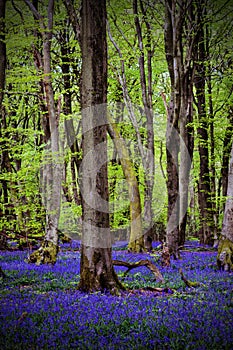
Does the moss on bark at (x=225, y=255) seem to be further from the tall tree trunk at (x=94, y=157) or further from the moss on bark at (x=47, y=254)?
the moss on bark at (x=47, y=254)

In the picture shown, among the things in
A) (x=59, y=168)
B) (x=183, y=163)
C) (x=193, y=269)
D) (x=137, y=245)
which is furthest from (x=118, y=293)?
(x=183, y=163)

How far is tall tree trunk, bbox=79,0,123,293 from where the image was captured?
785 centimetres

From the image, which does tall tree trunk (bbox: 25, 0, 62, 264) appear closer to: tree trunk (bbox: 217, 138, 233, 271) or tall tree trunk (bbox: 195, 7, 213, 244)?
tree trunk (bbox: 217, 138, 233, 271)

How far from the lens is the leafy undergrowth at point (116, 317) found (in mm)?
4621

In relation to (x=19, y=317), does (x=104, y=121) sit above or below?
above

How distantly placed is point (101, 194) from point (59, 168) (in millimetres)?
5789

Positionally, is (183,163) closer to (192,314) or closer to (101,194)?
(101,194)

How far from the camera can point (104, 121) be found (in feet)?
27.2

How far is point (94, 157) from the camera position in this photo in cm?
798

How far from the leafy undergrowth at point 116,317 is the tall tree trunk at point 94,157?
646 mm

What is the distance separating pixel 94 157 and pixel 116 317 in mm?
3397

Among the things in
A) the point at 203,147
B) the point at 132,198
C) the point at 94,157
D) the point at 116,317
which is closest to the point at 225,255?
the point at 94,157

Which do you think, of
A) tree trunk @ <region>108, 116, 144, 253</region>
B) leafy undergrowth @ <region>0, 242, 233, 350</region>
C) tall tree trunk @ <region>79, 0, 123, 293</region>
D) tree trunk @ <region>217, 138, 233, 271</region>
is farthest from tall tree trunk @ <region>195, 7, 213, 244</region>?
tall tree trunk @ <region>79, 0, 123, 293</region>

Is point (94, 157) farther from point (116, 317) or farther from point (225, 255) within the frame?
point (225, 255)
